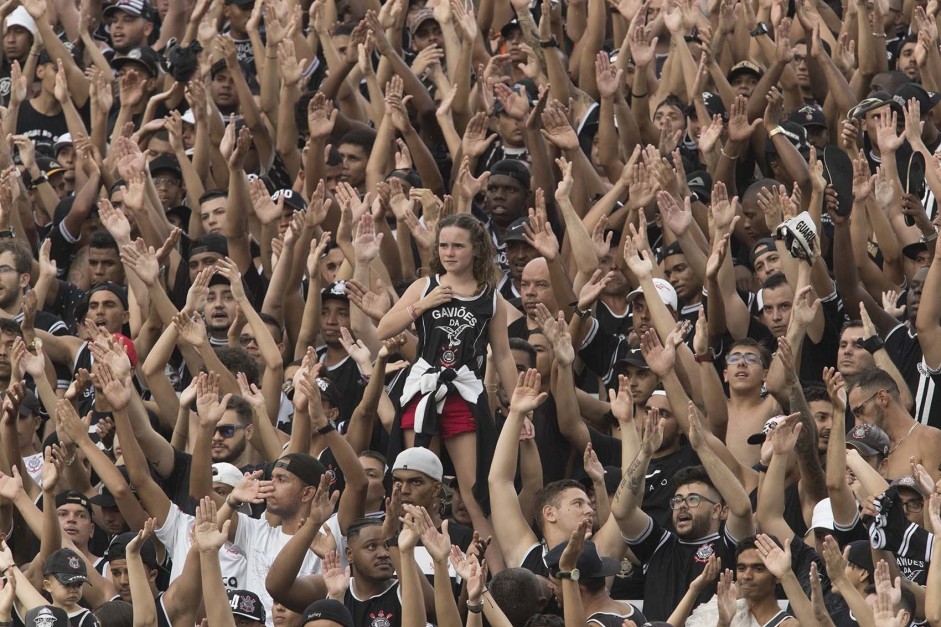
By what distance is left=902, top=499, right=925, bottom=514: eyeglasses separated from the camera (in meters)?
8.44

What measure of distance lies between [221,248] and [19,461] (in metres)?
2.03

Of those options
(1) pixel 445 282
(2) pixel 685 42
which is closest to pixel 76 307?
(1) pixel 445 282

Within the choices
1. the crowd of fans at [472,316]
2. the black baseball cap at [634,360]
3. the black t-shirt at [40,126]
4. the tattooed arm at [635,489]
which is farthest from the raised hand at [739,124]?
the black t-shirt at [40,126]

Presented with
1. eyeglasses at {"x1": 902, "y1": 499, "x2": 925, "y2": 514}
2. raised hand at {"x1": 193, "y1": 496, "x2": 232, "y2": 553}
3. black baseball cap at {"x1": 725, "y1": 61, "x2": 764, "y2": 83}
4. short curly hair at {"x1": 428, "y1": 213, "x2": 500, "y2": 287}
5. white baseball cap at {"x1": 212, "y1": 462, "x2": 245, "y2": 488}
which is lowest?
white baseball cap at {"x1": 212, "y1": 462, "x2": 245, "y2": 488}

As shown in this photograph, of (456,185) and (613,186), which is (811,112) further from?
(456,185)

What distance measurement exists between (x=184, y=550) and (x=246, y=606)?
89 centimetres

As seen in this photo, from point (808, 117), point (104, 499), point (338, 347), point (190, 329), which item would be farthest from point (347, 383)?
point (808, 117)

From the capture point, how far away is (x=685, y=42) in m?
12.8

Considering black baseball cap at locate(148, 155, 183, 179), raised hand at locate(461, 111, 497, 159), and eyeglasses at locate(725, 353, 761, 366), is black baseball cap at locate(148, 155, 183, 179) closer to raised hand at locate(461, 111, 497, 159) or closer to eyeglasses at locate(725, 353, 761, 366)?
raised hand at locate(461, 111, 497, 159)

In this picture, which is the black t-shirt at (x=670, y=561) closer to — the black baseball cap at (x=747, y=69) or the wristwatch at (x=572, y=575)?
the wristwatch at (x=572, y=575)

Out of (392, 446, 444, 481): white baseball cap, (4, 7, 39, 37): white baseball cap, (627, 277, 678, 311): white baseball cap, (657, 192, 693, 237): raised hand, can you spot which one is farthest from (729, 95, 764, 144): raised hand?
(4, 7, 39, 37): white baseball cap

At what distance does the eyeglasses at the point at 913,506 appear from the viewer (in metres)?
8.44

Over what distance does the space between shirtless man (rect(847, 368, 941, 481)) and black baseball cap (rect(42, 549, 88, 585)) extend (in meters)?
3.60

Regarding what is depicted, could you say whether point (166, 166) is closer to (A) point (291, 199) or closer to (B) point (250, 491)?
(A) point (291, 199)
